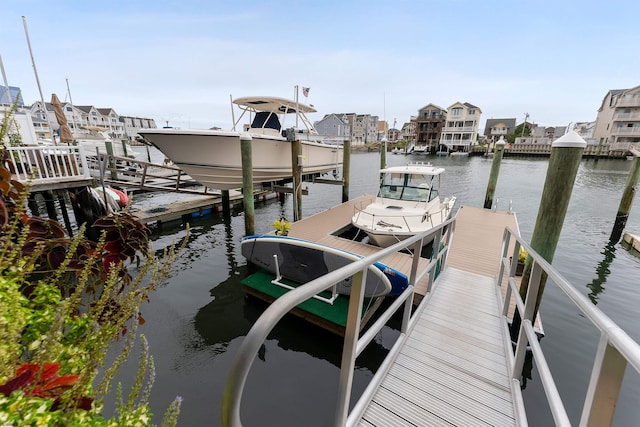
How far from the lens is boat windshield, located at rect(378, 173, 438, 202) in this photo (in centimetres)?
912

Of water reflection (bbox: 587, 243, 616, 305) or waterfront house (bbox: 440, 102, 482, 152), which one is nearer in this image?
water reflection (bbox: 587, 243, 616, 305)

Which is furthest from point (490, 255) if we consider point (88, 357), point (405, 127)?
point (405, 127)

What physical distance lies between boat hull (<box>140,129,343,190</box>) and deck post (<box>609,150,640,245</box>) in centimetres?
1321

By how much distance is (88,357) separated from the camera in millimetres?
1600

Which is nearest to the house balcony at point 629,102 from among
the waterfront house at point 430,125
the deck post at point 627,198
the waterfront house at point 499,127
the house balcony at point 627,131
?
the house balcony at point 627,131

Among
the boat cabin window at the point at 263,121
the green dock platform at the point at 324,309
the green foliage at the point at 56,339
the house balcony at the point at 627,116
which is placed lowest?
the green dock platform at the point at 324,309

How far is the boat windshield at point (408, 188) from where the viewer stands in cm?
912

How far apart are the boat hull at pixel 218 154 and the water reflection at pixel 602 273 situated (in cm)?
1058

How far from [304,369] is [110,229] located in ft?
12.1

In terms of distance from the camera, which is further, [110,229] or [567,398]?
[567,398]

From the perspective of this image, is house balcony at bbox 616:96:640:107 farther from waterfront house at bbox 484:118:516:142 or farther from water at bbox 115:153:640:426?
water at bbox 115:153:640:426

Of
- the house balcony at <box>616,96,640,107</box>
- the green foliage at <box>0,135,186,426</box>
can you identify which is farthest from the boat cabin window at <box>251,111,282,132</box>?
the house balcony at <box>616,96,640,107</box>

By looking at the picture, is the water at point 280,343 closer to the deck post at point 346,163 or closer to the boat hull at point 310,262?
the boat hull at point 310,262

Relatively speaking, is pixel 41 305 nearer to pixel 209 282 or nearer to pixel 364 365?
pixel 364 365
